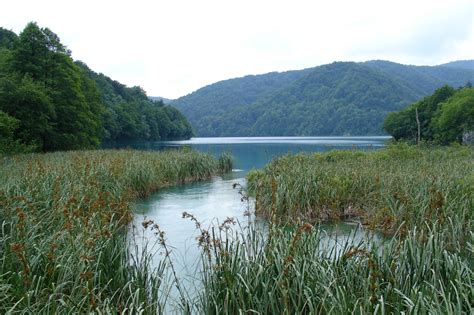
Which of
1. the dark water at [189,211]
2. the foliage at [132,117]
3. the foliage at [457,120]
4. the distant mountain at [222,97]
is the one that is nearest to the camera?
the dark water at [189,211]

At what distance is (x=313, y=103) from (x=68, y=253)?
12210 cm

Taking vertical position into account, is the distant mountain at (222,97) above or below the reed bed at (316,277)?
above

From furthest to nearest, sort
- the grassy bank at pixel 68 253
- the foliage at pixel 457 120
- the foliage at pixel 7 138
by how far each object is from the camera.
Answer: the foliage at pixel 457 120, the foliage at pixel 7 138, the grassy bank at pixel 68 253

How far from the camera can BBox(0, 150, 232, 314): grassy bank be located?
Answer: 3.39 meters

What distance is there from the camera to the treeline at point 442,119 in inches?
1617

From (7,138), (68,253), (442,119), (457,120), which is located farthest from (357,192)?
(442,119)

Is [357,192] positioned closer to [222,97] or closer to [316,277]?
[316,277]

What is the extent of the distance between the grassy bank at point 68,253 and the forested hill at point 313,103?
97.8 metres

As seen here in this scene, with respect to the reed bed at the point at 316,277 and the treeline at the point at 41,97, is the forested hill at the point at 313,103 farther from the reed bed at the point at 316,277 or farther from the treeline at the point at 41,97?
the reed bed at the point at 316,277

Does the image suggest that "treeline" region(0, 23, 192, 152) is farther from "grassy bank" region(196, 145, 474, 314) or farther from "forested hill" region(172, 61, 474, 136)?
"forested hill" region(172, 61, 474, 136)

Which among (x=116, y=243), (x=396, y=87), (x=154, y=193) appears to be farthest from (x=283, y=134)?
(x=116, y=243)

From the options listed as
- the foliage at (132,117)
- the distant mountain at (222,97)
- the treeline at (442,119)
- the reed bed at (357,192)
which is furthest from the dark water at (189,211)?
the distant mountain at (222,97)

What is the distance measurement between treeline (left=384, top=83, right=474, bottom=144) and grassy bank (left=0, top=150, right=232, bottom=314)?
30974mm

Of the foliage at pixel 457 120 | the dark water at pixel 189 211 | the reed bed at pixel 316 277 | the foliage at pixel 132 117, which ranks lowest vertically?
the dark water at pixel 189 211
